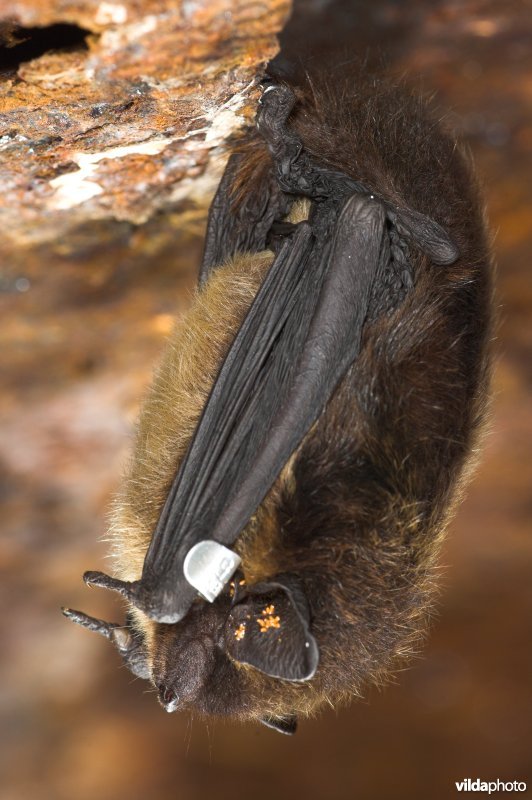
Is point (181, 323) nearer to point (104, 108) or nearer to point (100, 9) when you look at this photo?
point (104, 108)

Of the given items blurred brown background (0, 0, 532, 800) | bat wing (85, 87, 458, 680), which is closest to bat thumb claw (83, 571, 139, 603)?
bat wing (85, 87, 458, 680)

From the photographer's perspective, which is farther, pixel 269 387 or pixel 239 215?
pixel 239 215

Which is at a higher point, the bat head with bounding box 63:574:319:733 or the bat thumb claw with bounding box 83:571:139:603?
the bat thumb claw with bounding box 83:571:139:603

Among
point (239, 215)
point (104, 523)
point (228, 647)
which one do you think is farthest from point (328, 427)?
point (104, 523)

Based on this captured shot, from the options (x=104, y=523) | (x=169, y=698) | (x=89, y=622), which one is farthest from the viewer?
(x=104, y=523)

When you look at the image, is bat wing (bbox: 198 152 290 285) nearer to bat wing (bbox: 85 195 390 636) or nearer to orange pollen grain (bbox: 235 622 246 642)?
bat wing (bbox: 85 195 390 636)

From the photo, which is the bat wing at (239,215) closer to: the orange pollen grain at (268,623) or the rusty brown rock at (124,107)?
the rusty brown rock at (124,107)

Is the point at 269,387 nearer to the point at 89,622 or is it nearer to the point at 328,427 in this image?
the point at 328,427
